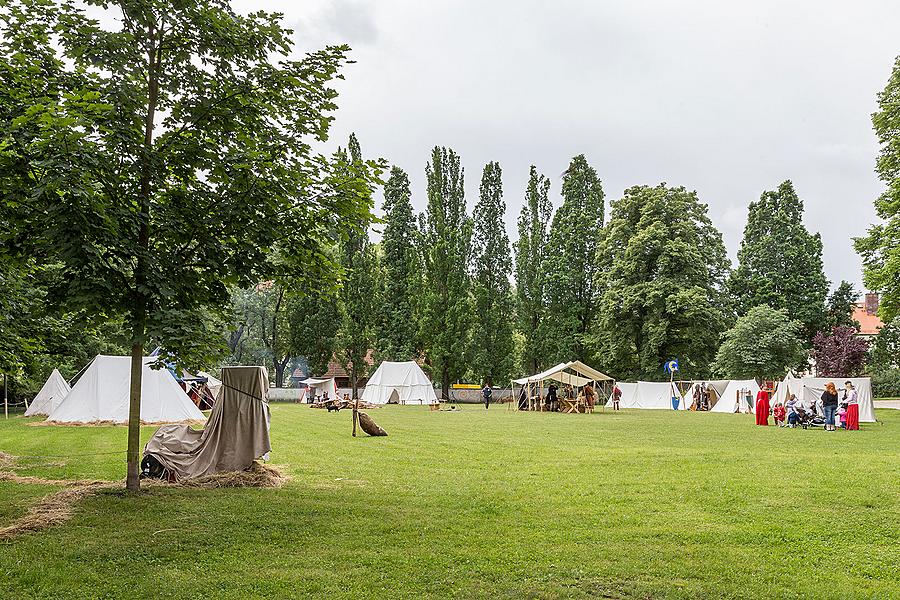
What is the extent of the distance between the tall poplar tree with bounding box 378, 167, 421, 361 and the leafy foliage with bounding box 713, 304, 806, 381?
72.5ft

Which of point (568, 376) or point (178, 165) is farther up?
point (178, 165)

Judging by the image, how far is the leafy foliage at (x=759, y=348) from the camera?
43.8m

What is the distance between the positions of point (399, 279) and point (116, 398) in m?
31.0

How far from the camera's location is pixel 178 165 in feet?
31.4

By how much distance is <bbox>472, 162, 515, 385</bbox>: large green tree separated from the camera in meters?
56.1

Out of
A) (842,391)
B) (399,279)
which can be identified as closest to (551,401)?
(842,391)

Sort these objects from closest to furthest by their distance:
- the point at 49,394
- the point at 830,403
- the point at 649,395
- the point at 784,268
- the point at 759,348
A: the point at 830,403 < the point at 49,394 < the point at 759,348 < the point at 649,395 < the point at 784,268

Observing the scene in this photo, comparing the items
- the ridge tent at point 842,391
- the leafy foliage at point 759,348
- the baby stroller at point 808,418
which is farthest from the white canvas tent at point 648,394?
the baby stroller at point 808,418

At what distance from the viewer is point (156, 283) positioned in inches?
350

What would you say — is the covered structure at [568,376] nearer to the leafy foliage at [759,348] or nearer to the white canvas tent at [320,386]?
the leafy foliage at [759,348]

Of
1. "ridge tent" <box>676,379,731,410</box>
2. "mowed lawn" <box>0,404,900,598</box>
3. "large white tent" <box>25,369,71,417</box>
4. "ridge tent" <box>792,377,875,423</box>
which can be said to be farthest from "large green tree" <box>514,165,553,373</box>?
"mowed lawn" <box>0,404,900,598</box>

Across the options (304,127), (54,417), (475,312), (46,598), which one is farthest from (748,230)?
(46,598)

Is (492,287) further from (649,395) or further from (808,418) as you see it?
(808,418)

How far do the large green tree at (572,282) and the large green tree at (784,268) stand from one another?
33.4 feet
